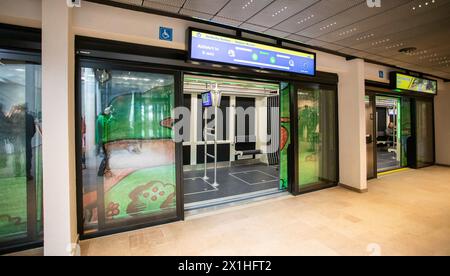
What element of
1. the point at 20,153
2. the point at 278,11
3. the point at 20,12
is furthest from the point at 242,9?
the point at 20,153

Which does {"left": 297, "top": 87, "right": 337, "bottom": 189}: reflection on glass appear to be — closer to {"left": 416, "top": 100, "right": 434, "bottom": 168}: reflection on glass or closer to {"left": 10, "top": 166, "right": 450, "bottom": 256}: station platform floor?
{"left": 10, "top": 166, "right": 450, "bottom": 256}: station platform floor

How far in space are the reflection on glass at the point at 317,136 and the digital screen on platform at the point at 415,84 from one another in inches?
81.6

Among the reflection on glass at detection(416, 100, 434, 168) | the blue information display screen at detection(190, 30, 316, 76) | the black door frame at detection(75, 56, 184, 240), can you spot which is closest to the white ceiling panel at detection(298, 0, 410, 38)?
the blue information display screen at detection(190, 30, 316, 76)

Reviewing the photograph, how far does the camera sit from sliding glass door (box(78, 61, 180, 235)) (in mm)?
2770

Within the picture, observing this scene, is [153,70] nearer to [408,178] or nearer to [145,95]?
[145,95]

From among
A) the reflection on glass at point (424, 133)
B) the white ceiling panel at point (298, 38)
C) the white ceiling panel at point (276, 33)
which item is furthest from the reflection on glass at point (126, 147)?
the reflection on glass at point (424, 133)

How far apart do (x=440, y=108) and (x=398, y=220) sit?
20.6 feet

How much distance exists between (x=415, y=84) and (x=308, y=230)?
5709 mm

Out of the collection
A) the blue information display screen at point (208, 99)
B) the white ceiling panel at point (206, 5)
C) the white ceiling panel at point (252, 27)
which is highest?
the white ceiling panel at point (252, 27)

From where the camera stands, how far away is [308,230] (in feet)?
9.37

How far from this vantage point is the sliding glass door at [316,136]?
14.8ft

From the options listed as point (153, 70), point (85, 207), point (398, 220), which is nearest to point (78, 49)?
point (153, 70)

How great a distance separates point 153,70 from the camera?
2.98 meters

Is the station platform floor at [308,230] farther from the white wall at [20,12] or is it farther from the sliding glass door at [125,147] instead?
the white wall at [20,12]
